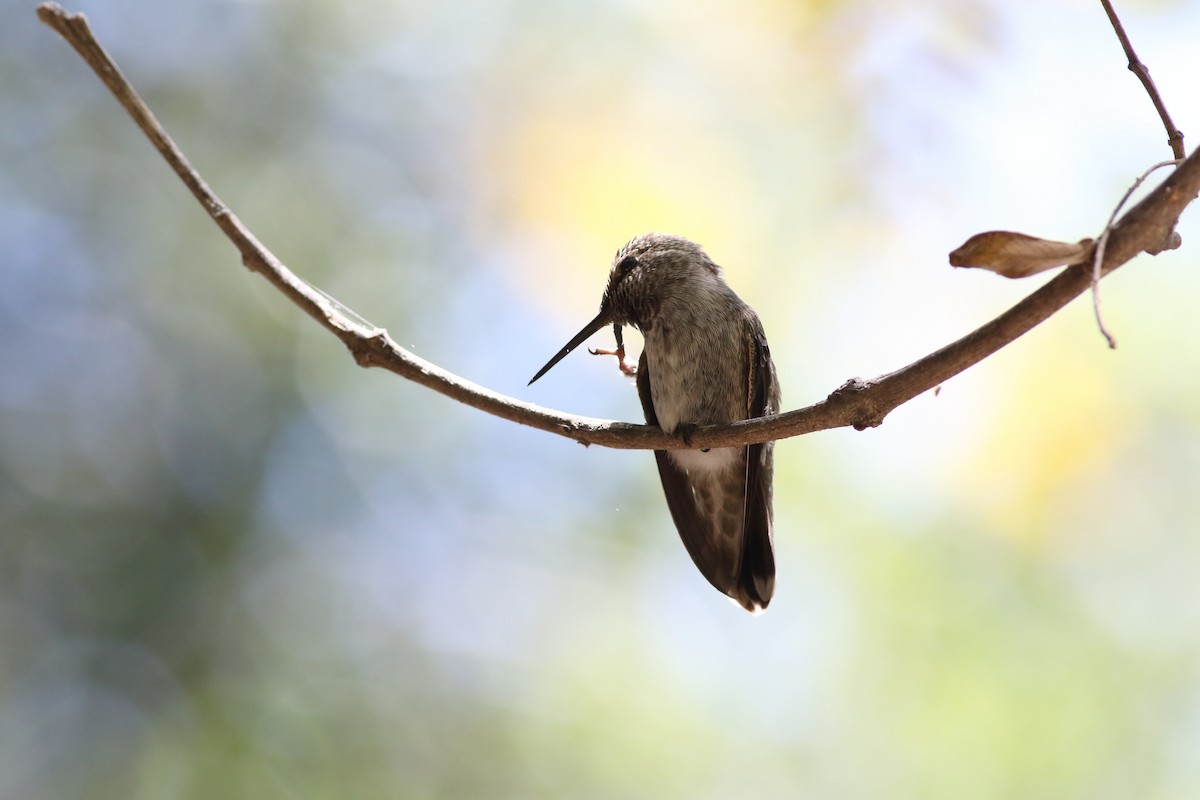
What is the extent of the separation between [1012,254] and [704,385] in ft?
4.06

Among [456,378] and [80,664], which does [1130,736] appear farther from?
[80,664]

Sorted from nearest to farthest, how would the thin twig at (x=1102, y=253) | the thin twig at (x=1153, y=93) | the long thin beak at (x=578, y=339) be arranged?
the thin twig at (x=1102, y=253)
the thin twig at (x=1153, y=93)
the long thin beak at (x=578, y=339)

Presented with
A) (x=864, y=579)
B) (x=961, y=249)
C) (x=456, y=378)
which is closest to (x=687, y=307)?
(x=456, y=378)

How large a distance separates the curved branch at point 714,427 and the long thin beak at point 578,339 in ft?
1.52

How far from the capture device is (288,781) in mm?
4191

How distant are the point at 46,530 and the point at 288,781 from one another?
60.3 inches

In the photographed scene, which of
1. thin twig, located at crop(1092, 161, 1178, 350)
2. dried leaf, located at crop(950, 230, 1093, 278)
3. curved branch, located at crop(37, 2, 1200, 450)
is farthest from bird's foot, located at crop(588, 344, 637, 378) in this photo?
thin twig, located at crop(1092, 161, 1178, 350)

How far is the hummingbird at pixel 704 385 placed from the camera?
2.43m

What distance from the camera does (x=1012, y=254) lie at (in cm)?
124

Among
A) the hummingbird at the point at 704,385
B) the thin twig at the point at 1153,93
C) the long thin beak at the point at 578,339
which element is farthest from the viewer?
the hummingbird at the point at 704,385

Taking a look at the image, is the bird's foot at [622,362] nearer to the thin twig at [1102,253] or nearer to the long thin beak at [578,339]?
the long thin beak at [578,339]

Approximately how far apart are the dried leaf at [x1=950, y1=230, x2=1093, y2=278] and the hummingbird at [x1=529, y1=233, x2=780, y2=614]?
1.13 metres

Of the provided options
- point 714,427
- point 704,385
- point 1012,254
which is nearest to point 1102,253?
point 1012,254

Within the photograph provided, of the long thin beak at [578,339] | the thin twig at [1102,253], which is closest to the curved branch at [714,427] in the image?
the thin twig at [1102,253]
